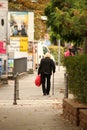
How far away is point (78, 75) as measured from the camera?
13.5 metres

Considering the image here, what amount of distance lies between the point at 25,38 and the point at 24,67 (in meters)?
2.56

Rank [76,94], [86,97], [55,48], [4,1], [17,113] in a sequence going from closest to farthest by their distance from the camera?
[86,97] → [76,94] → [17,113] → [4,1] → [55,48]

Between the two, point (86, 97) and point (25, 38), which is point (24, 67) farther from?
point (86, 97)

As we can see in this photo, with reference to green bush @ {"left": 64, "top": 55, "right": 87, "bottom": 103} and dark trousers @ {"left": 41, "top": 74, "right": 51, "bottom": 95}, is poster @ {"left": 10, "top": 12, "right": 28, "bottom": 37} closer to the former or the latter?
dark trousers @ {"left": 41, "top": 74, "right": 51, "bottom": 95}

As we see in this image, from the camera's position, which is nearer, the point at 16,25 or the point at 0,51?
the point at 0,51

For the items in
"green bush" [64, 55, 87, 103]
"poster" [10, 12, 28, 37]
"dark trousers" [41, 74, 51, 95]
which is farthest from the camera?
"poster" [10, 12, 28, 37]

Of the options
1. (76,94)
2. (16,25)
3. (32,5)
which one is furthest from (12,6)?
(76,94)

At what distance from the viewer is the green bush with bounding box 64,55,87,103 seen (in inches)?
510

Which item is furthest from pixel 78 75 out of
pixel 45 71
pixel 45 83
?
pixel 45 83

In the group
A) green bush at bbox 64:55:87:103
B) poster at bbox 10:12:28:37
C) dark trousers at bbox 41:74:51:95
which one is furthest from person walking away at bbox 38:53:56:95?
poster at bbox 10:12:28:37

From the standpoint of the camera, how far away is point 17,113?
55.6 feet

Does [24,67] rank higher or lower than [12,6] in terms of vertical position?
lower

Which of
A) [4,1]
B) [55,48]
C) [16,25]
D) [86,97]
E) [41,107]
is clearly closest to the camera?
[86,97]

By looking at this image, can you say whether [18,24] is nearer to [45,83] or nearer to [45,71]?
[45,83]
